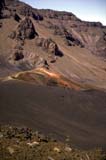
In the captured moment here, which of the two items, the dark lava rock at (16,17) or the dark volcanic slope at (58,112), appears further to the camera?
the dark lava rock at (16,17)

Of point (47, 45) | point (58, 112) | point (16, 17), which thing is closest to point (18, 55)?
point (47, 45)

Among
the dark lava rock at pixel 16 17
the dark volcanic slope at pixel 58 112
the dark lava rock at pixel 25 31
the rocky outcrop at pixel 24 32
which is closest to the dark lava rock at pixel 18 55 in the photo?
the rocky outcrop at pixel 24 32

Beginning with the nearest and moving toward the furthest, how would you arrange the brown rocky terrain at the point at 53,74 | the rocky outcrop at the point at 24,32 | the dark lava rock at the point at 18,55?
the brown rocky terrain at the point at 53,74 → the dark lava rock at the point at 18,55 → the rocky outcrop at the point at 24,32

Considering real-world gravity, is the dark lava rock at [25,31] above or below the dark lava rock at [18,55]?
above

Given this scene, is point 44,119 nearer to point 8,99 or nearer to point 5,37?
point 8,99

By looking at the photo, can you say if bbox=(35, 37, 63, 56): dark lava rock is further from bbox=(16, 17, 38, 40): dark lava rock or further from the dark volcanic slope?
the dark volcanic slope

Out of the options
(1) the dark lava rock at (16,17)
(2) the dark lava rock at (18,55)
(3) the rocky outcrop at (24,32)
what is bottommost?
(2) the dark lava rock at (18,55)

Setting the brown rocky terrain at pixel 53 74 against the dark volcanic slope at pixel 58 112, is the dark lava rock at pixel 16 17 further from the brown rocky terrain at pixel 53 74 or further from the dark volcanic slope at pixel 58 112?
the dark volcanic slope at pixel 58 112

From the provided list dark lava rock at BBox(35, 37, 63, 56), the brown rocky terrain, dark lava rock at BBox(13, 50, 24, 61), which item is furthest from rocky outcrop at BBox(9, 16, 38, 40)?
dark lava rock at BBox(13, 50, 24, 61)

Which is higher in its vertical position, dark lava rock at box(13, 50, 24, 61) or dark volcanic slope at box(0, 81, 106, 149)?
dark volcanic slope at box(0, 81, 106, 149)
